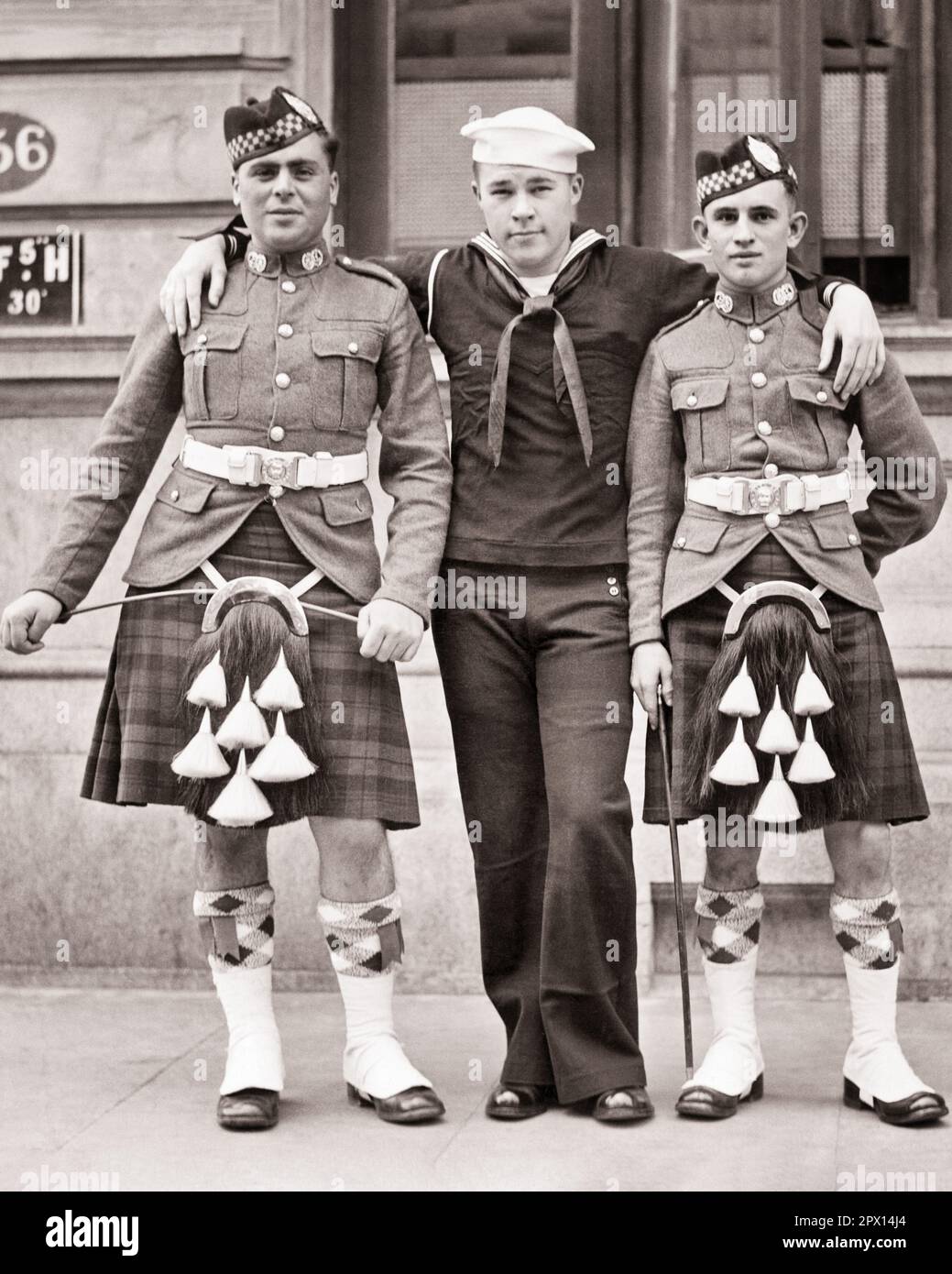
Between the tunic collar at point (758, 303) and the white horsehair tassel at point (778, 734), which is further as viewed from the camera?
the tunic collar at point (758, 303)

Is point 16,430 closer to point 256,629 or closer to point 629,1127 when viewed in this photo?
point 256,629

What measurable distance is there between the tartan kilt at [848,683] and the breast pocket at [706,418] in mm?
224

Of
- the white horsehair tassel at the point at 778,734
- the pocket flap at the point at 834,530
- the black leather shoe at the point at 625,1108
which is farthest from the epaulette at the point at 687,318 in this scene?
the black leather shoe at the point at 625,1108

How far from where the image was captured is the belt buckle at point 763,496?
169 inches

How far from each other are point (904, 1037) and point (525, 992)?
1.26 meters

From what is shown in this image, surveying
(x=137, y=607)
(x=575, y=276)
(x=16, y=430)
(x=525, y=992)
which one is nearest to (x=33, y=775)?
(x=16, y=430)

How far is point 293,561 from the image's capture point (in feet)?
14.4

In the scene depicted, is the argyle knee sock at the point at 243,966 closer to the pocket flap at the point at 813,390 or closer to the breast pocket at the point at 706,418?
the breast pocket at the point at 706,418

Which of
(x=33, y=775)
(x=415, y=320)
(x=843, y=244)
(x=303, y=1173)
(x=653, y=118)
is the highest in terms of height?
(x=653, y=118)

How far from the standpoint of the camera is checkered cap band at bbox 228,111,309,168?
14.1 feet

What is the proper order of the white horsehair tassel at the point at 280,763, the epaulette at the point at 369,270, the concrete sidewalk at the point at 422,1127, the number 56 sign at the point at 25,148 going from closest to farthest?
the concrete sidewalk at the point at 422,1127 → the white horsehair tassel at the point at 280,763 → the epaulette at the point at 369,270 → the number 56 sign at the point at 25,148

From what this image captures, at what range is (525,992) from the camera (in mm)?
4480

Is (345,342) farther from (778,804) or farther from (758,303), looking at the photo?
(778,804)

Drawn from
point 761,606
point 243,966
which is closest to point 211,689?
point 243,966
